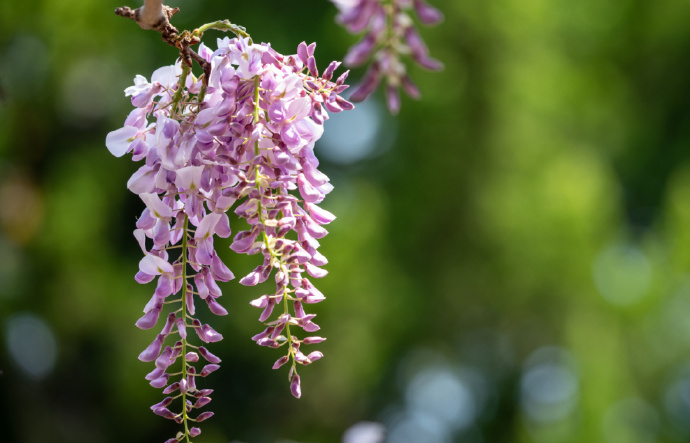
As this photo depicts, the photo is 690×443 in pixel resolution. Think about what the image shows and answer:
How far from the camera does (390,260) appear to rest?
5.11m

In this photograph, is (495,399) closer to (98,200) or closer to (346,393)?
(346,393)

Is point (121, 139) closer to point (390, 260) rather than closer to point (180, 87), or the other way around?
point (180, 87)

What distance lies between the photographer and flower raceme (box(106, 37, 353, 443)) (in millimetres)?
773

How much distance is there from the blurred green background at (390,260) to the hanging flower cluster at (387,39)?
3.11 meters

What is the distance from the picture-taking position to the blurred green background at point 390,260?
4.34 meters

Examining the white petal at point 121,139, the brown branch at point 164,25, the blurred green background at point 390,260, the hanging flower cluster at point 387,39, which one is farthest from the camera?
the blurred green background at point 390,260

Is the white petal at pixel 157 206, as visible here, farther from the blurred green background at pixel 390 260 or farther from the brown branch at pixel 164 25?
the blurred green background at pixel 390 260

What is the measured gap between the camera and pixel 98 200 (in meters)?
4.65

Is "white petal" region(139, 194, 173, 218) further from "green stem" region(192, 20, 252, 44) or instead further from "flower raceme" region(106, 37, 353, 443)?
"green stem" region(192, 20, 252, 44)

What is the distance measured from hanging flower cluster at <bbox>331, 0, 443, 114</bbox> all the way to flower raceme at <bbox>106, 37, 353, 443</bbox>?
0.39ft

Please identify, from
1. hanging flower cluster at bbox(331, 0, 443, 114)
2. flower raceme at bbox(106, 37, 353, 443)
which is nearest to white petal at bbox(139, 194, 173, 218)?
flower raceme at bbox(106, 37, 353, 443)

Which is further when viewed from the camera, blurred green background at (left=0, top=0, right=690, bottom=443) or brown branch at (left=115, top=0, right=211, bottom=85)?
blurred green background at (left=0, top=0, right=690, bottom=443)

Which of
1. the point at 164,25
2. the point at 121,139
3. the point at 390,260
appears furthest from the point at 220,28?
the point at 390,260

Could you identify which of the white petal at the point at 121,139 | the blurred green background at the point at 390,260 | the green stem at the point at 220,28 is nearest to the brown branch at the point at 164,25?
the green stem at the point at 220,28
